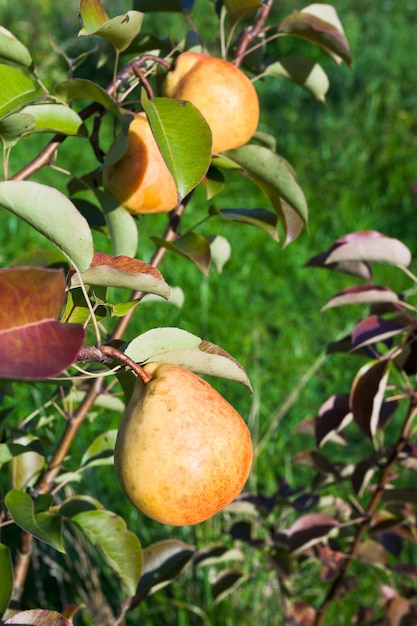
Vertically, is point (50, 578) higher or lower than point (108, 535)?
lower

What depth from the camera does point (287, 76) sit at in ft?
3.60

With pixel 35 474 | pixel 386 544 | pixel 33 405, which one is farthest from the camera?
pixel 33 405

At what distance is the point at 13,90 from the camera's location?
811 millimetres

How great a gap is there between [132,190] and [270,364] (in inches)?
66.5

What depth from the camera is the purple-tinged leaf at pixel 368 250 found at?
1047 millimetres

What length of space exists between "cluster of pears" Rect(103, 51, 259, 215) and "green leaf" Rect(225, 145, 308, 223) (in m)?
0.03

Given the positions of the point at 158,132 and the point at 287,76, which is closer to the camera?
the point at 158,132

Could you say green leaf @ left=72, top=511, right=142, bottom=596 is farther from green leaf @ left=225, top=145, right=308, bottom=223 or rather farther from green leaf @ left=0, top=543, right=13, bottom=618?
green leaf @ left=225, top=145, right=308, bottom=223

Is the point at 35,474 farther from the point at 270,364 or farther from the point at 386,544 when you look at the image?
the point at 270,364

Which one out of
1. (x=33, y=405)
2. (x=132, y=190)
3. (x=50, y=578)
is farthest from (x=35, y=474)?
(x=33, y=405)

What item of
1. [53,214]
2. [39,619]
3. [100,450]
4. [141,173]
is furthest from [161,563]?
[53,214]

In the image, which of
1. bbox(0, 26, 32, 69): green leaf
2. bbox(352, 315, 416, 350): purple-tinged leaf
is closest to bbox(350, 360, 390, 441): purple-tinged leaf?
bbox(352, 315, 416, 350): purple-tinged leaf

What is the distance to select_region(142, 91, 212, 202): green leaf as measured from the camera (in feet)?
2.46

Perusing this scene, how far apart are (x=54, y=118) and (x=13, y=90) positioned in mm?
55
